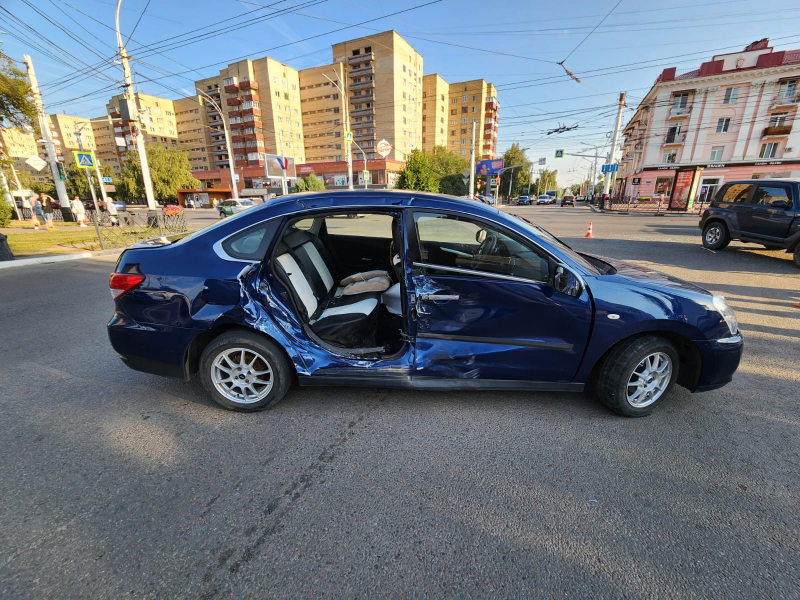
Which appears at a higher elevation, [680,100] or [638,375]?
[680,100]

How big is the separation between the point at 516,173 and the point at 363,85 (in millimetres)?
33533

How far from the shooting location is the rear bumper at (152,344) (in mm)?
2732

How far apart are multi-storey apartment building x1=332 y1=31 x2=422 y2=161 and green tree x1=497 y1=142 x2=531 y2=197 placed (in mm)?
18156

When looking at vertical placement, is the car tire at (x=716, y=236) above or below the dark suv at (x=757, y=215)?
below

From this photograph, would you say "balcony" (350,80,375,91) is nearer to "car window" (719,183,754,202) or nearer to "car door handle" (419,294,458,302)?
"car window" (719,183,754,202)

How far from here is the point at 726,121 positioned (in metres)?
38.6

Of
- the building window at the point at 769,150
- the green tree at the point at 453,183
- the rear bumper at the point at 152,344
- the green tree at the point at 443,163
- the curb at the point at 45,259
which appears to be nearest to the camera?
the rear bumper at the point at 152,344

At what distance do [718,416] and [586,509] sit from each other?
1.73 meters

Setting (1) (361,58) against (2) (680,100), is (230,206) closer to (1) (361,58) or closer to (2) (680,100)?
(2) (680,100)

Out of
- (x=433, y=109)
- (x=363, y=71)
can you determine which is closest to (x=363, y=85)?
(x=363, y=71)

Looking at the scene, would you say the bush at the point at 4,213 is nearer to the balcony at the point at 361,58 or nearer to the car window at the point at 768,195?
the car window at the point at 768,195

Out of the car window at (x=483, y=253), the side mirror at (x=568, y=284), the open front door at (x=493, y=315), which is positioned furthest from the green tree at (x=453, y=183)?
the side mirror at (x=568, y=284)

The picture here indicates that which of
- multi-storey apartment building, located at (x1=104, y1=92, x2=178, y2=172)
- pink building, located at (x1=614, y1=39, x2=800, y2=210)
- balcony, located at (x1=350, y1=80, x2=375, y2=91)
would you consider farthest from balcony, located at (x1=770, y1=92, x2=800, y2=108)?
multi-storey apartment building, located at (x1=104, y1=92, x2=178, y2=172)

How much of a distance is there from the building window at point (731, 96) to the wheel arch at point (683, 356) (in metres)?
52.7
